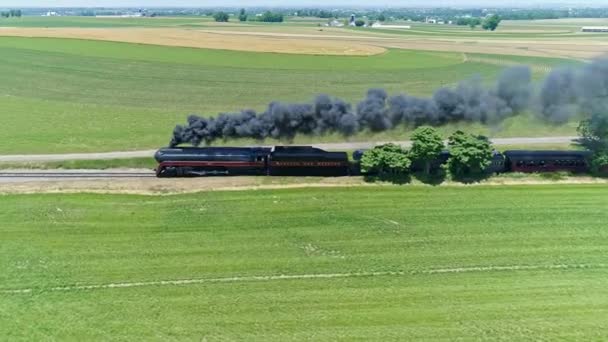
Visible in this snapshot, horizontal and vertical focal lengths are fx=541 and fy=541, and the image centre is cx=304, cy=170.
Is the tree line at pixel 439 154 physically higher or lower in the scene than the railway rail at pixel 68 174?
higher

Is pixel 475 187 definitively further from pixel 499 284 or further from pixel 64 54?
pixel 64 54

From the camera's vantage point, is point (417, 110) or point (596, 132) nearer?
point (596, 132)

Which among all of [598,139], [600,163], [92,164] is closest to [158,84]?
[92,164]

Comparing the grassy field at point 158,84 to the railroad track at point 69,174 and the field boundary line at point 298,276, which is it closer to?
the railroad track at point 69,174

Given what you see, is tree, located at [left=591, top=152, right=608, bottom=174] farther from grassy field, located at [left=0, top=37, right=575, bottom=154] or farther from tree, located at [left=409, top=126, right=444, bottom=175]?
tree, located at [left=409, top=126, right=444, bottom=175]

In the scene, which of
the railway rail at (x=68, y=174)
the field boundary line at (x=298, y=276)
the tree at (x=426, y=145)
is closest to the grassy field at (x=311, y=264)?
the field boundary line at (x=298, y=276)

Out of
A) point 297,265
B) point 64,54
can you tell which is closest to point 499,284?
point 297,265

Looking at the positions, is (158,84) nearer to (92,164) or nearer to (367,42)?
(92,164)
